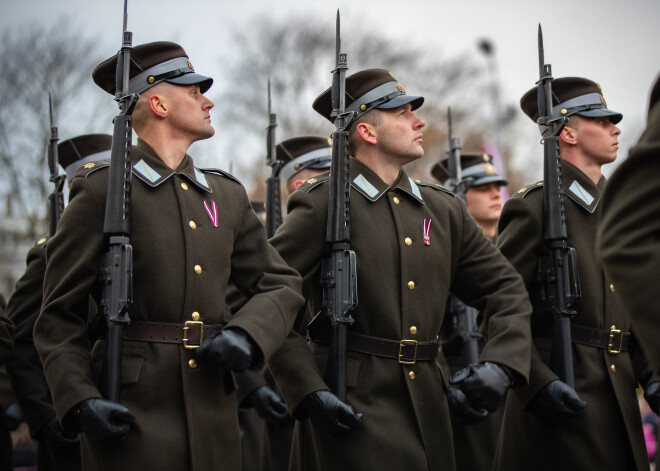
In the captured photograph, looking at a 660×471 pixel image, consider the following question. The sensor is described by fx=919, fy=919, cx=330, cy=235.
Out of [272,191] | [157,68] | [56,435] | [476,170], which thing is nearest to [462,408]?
[56,435]

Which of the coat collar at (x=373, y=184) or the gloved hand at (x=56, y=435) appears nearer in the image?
the coat collar at (x=373, y=184)

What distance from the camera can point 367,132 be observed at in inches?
201

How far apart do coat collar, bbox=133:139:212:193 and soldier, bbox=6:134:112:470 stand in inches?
59.0

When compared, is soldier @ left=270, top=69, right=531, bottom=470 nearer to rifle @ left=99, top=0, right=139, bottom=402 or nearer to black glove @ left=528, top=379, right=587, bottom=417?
black glove @ left=528, top=379, right=587, bottom=417

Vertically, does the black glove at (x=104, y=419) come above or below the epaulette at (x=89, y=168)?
below

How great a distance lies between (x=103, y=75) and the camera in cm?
470

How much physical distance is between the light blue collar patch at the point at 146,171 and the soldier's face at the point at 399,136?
1381mm

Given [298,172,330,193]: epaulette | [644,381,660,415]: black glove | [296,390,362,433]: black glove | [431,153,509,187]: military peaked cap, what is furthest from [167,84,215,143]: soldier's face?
[431,153,509,187]: military peaked cap

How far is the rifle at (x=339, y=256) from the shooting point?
4383 millimetres

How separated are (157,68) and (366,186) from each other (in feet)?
4.05

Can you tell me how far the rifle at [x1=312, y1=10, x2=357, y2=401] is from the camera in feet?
14.4

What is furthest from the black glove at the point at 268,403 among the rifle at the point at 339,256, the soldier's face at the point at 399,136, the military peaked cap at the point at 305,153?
the military peaked cap at the point at 305,153

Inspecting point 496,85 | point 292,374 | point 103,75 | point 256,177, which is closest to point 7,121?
point 256,177

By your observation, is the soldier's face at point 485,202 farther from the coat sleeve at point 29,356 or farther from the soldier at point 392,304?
the coat sleeve at point 29,356
